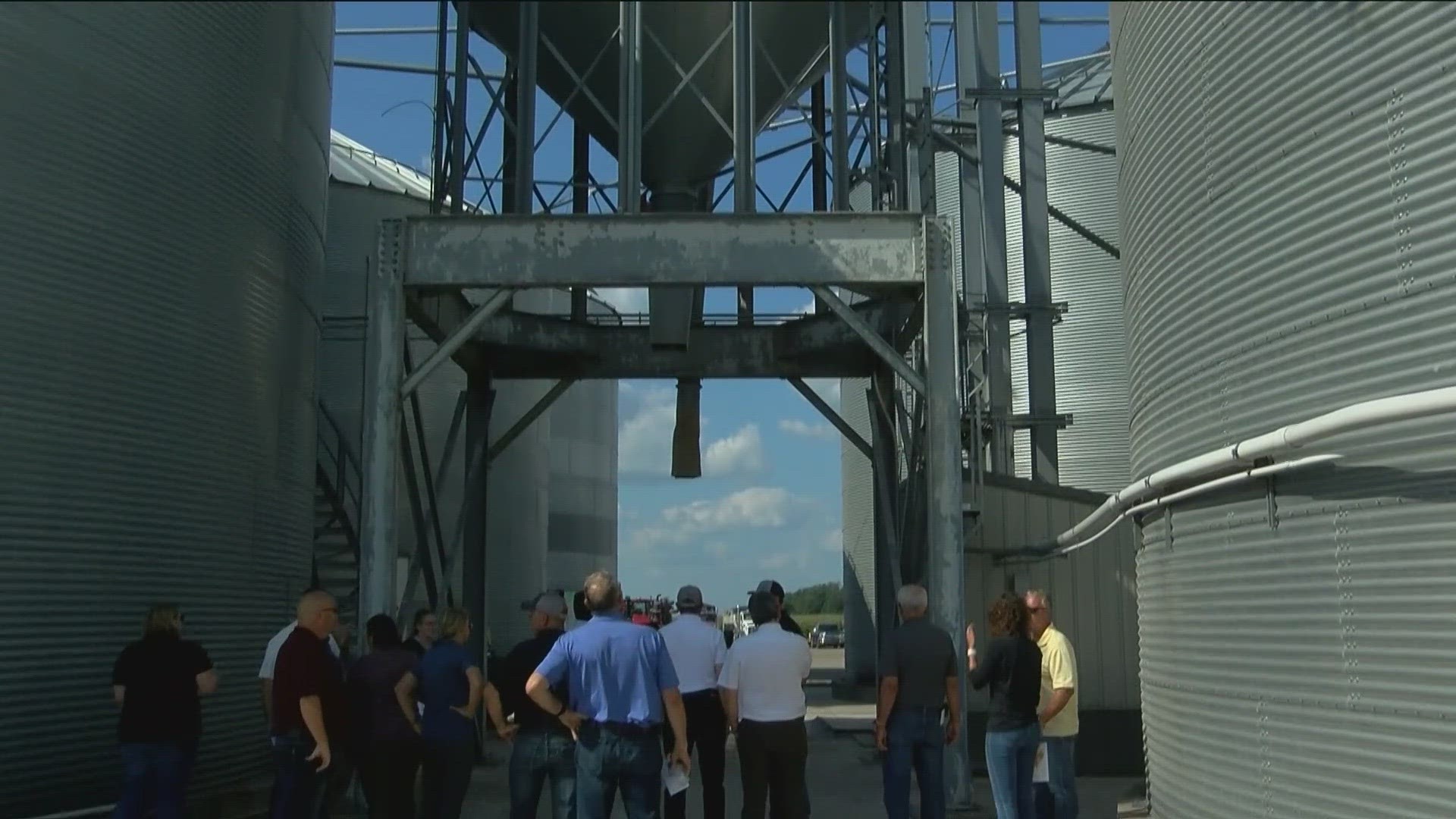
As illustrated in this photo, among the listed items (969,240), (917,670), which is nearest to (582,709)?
(917,670)

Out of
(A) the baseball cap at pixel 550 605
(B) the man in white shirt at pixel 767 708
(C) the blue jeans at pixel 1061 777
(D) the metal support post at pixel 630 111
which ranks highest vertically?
(D) the metal support post at pixel 630 111

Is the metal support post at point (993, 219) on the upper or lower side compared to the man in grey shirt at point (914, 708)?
upper

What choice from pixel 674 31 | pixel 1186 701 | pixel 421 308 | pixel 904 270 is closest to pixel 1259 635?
pixel 1186 701

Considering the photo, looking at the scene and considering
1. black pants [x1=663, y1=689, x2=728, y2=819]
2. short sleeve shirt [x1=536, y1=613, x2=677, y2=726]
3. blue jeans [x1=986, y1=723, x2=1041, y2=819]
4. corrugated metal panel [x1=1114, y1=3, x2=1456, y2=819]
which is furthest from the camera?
black pants [x1=663, y1=689, x2=728, y2=819]

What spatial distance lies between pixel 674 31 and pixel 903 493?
207 inches

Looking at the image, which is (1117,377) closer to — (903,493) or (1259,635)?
(903,493)

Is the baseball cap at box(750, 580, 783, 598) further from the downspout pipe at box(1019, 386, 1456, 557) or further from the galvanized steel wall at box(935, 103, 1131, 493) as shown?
the galvanized steel wall at box(935, 103, 1131, 493)

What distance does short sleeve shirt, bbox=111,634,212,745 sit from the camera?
777cm

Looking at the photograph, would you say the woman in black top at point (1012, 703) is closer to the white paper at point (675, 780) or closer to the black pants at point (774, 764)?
the black pants at point (774, 764)

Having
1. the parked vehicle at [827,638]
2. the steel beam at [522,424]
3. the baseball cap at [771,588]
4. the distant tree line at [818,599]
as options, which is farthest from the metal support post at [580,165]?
the distant tree line at [818,599]

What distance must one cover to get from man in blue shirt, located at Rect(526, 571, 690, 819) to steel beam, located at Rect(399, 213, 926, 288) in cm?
450

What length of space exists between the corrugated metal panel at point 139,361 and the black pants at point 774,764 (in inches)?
185

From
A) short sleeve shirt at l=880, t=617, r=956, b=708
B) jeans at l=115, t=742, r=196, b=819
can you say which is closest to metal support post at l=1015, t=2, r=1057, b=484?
short sleeve shirt at l=880, t=617, r=956, b=708

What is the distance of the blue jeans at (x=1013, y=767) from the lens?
8.01 meters
